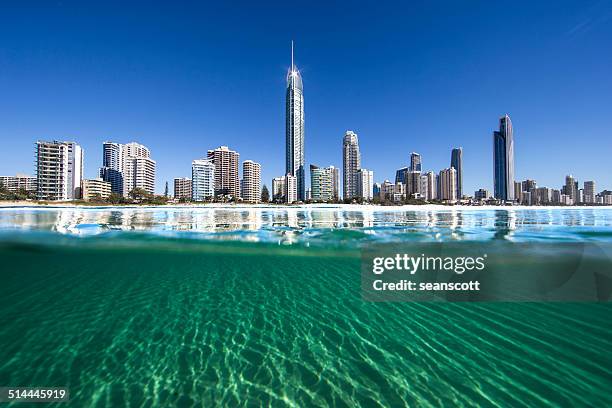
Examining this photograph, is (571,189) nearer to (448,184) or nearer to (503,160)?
(503,160)

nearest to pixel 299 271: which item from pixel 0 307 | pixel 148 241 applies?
pixel 0 307

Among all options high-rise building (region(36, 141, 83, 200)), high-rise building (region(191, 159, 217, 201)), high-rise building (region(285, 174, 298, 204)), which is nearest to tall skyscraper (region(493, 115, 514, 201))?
high-rise building (region(285, 174, 298, 204))

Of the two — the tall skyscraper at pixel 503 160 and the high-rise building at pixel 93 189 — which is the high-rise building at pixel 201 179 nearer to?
the high-rise building at pixel 93 189

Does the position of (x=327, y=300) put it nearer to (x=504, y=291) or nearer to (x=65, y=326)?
(x=504, y=291)

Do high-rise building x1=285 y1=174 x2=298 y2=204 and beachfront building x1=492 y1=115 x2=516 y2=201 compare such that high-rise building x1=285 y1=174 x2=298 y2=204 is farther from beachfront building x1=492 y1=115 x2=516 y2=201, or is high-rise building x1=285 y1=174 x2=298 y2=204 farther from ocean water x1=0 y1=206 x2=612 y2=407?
ocean water x1=0 y1=206 x2=612 y2=407

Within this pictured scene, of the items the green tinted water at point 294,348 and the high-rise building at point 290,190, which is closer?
the green tinted water at point 294,348

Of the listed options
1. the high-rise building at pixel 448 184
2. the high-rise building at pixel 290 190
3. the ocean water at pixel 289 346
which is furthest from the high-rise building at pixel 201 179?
the ocean water at pixel 289 346
